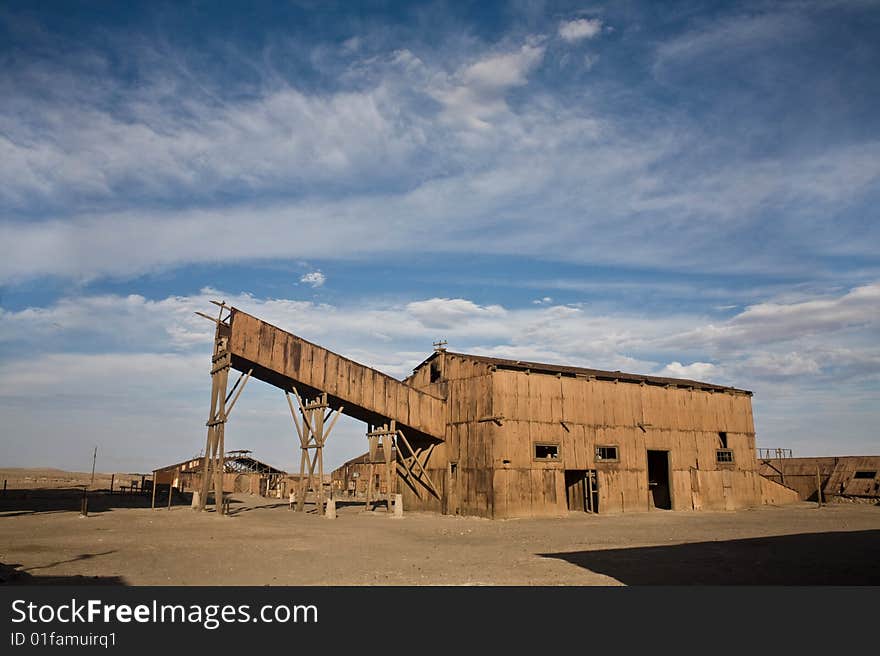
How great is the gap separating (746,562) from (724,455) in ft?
89.7

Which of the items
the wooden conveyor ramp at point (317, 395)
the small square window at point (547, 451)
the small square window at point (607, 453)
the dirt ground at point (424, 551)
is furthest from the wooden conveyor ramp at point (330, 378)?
the small square window at point (607, 453)

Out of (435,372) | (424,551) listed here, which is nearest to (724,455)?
(435,372)

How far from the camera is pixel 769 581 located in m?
→ 11.3

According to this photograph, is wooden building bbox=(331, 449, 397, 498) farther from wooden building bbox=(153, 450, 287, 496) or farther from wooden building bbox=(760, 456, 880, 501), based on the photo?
wooden building bbox=(760, 456, 880, 501)

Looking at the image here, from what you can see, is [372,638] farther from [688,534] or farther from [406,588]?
[688,534]

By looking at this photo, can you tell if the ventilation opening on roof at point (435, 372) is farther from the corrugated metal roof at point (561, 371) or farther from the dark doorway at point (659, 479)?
the dark doorway at point (659, 479)

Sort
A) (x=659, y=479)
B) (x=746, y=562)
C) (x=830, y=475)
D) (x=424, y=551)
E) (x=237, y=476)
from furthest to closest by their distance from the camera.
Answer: (x=237, y=476) < (x=830, y=475) < (x=659, y=479) < (x=424, y=551) < (x=746, y=562)

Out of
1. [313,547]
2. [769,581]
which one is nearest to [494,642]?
[769,581]

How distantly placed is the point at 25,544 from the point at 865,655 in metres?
19.3

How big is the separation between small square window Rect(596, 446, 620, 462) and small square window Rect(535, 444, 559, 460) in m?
2.85

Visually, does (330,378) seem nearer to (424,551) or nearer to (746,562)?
(424,551)

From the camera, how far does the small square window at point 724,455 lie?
3819 cm

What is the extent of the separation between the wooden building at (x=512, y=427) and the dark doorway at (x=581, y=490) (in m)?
0.08

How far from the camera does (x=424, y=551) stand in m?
17.1
